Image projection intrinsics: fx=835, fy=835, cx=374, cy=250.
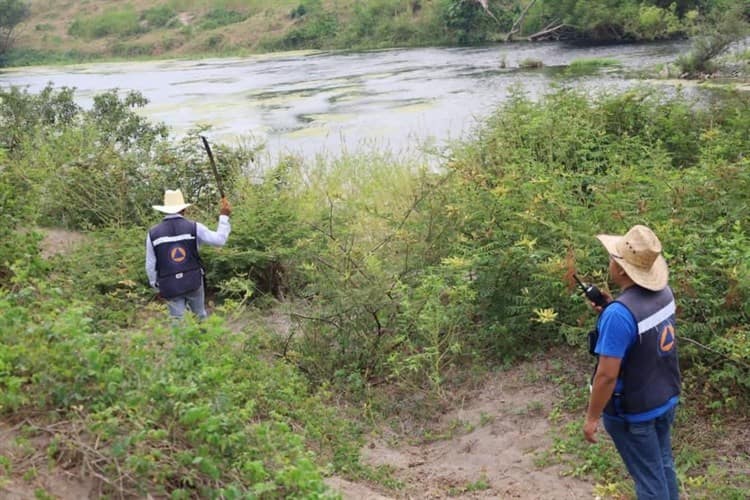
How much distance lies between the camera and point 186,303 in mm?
7535

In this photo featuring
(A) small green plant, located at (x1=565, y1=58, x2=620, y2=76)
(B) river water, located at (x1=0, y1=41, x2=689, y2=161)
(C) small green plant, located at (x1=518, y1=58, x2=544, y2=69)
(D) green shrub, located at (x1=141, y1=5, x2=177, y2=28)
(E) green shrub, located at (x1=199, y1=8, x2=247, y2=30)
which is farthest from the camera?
(D) green shrub, located at (x1=141, y1=5, x2=177, y2=28)

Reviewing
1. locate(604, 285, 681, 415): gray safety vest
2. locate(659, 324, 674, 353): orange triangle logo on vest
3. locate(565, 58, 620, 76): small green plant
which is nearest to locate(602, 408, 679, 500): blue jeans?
locate(604, 285, 681, 415): gray safety vest

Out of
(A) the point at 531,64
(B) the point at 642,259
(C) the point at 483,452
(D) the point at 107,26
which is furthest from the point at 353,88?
(D) the point at 107,26

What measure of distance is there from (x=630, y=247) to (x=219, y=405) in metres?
2.15

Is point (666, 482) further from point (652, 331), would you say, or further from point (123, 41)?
point (123, 41)

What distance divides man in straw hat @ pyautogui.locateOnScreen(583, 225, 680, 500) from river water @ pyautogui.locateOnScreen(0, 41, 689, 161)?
8.15m

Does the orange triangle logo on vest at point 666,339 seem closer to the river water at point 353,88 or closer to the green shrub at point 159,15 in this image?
the river water at point 353,88

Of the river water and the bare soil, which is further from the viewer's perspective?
the river water

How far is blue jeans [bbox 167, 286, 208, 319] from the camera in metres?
7.38

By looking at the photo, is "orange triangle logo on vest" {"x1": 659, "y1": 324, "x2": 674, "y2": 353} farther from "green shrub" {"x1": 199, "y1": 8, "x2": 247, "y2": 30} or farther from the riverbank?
"green shrub" {"x1": 199, "y1": 8, "x2": 247, "y2": 30}

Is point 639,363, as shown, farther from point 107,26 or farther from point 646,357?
point 107,26

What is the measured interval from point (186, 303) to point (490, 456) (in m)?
3.20

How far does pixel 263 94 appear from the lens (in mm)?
30703

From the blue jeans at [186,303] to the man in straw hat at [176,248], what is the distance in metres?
0.03
